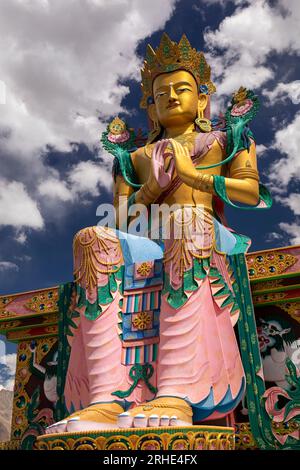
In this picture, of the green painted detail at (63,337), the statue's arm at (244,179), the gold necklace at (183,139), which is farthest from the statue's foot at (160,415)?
the gold necklace at (183,139)

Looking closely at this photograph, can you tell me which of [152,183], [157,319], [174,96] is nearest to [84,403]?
[157,319]

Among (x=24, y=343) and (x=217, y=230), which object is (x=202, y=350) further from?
(x=24, y=343)

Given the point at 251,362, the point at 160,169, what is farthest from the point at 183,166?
the point at 251,362

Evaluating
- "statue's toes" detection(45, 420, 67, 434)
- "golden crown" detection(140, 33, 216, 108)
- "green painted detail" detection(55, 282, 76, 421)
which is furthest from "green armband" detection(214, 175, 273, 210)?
"statue's toes" detection(45, 420, 67, 434)

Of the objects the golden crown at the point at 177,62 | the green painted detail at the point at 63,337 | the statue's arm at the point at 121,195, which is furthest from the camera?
the golden crown at the point at 177,62

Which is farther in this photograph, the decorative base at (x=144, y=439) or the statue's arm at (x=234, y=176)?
the statue's arm at (x=234, y=176)

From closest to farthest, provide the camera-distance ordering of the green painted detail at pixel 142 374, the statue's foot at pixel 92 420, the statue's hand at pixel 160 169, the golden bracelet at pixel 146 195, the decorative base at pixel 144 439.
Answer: the decorative base at pixel 144 439
the statue's foot at pixel 92 420
the green painted detail at pixel 142 374
the statue's hand at pixel 160 169
the golden bracelet at pixel 146 195

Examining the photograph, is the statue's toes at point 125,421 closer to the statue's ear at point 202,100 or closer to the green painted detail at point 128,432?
the green painted detail at point 128,432
